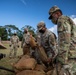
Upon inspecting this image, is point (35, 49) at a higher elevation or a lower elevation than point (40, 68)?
higher

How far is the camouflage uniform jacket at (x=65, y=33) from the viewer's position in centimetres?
400

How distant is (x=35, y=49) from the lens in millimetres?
6219

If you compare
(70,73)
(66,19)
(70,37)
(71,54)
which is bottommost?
(70,73)

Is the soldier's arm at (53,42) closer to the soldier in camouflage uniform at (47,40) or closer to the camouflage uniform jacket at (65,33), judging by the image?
the soldier in camouflage uniform at (47,40)

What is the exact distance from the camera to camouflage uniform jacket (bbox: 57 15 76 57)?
158 inches

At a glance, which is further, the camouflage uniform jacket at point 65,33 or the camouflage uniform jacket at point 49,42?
the camouflage uniform jacket at point 49,42

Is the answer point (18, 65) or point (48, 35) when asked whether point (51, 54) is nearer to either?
point (48, 35)

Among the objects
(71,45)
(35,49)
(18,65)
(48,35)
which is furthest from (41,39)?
(71,45)

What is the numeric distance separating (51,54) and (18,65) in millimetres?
1117

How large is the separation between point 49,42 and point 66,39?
2675 mm

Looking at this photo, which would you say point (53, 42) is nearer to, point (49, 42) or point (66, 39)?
point (49, 42)

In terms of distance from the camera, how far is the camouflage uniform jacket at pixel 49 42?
A: 6625 mm

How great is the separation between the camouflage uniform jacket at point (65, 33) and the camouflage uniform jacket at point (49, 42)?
2.38 m

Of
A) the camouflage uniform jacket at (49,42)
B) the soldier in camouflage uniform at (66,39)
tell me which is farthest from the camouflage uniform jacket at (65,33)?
the camouflage uniform jacket at (49,42)
